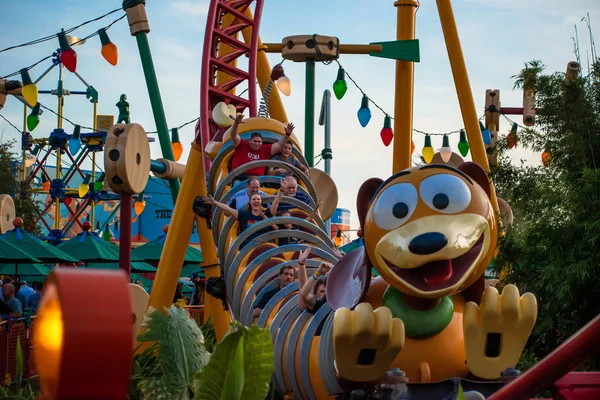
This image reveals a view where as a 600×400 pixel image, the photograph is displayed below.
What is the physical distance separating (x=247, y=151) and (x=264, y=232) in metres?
1.24

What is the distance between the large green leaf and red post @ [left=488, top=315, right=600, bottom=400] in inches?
33.0

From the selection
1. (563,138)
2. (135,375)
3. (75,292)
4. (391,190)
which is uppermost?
(563,138)

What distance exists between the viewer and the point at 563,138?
6691 millimetres

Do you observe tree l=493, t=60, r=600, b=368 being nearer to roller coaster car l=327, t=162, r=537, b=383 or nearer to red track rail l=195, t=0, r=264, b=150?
roller coaster car l=327, t=162, r=537, b=383

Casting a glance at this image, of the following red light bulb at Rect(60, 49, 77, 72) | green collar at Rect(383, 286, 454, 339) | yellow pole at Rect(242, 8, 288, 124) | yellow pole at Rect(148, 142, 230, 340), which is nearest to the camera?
green collar at Rect(383, 286, 454, 339)

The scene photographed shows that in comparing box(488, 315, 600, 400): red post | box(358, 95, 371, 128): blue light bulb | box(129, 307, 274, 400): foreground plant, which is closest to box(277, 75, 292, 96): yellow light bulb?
box(358, 95, 371, 128): blue light bulb

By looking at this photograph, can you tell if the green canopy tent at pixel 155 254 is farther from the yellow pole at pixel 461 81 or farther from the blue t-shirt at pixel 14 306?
the yellow pole at pixel 461 81

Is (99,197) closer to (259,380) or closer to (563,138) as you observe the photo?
(563,138)

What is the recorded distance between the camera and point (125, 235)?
7.71 m

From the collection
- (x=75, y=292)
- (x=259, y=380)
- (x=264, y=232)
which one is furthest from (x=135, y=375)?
(x=75, y=292)

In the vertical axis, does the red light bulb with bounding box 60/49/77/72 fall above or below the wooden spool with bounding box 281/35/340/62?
below

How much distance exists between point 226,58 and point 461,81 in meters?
2.76

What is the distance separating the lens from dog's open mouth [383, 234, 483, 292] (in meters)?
4.35

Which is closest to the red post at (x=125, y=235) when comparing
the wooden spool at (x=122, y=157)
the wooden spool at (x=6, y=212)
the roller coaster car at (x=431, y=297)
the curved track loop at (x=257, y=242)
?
the wooden spool at (x=122, y=157)
